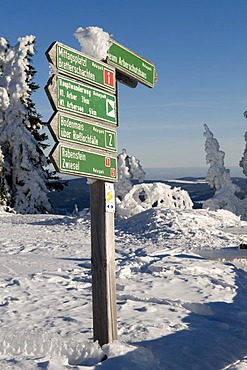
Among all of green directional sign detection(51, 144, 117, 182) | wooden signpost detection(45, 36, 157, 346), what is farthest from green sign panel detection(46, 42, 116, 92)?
green directional sign detection(51, 144, 117, 182)

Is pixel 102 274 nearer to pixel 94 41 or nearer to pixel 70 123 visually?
pixel 70 123

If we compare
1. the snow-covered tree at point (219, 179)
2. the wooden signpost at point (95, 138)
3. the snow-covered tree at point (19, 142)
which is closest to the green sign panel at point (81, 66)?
the wooden signpost at point (95, 138)

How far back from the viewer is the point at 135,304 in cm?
802

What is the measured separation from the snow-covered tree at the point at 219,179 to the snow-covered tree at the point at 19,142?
11447 millimetres

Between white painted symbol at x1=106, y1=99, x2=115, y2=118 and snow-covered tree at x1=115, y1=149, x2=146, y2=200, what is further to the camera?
snow-covered tree at x1=115, y1=149, x2=146, y2=200

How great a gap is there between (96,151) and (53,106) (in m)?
0.72

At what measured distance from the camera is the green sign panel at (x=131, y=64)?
236 inches

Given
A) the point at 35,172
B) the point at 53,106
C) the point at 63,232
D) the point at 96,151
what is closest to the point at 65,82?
the point at 53,106

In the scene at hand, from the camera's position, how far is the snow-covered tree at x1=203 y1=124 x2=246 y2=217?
35.0 metres

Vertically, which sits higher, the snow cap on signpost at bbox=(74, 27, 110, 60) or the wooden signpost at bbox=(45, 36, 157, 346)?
the snow cap on signpost at bbox=(74, 27, 110, 60)

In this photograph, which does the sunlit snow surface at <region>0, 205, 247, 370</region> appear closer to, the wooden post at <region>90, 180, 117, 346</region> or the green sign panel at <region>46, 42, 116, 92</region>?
the wooden post at <region>90, 180, 117, 346</region>

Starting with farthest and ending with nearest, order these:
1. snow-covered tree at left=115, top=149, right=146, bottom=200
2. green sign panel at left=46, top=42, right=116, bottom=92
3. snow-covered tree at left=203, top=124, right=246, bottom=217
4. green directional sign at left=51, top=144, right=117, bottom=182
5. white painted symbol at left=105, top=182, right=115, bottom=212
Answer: snow-covered tree at left=203, top=124, right=246, bottom=217 → snow-covered tree at left=115, top=149, right=146, bottom=200 → white painted symbol at left=105, top=182, right=115, bottom=212 → green sign panel at left=46, top=42, right=116, bottom=92 → green directional sign at left=51, top=144, right=117, bottom=182

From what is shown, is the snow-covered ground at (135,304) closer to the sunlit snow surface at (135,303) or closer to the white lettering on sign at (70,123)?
the sunlit snow surface at (135,303)

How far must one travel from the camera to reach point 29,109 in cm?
3406
